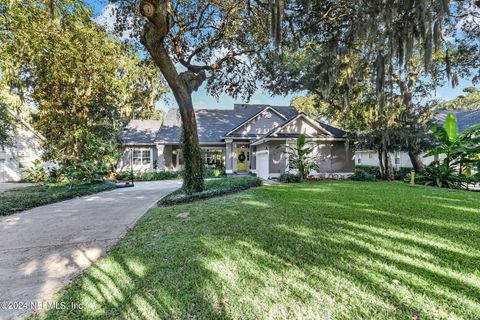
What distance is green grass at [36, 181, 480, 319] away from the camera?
8.00 ft

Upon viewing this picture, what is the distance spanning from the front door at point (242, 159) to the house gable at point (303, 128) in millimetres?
5686

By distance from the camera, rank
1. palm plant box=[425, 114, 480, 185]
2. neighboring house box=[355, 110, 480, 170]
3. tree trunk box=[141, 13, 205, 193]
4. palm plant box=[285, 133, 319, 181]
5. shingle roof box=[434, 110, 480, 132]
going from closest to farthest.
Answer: tree trunk box=[141, 13, 205, 193], palm plant box=[425, 114, 480, 185], palm plant box=[285, 133, 319, 181], shingle roof box=[434, 110, 480, 132], neighboring house box=[355, 110, 480, 170]

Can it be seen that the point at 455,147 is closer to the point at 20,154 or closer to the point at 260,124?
the point at 260,124

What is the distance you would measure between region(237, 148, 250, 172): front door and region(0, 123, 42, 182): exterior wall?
639 inches

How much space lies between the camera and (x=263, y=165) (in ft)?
52.4

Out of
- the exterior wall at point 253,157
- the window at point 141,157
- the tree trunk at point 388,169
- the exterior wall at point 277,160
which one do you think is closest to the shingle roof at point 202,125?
the window at point 141,157

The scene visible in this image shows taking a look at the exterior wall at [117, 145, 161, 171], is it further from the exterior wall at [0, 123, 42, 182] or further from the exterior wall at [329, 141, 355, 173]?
the exterior wall at [329, 141, 355, 173]

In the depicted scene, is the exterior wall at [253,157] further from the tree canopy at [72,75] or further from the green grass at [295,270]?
the green grass at [295,270]

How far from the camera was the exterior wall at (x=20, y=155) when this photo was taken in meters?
18.7

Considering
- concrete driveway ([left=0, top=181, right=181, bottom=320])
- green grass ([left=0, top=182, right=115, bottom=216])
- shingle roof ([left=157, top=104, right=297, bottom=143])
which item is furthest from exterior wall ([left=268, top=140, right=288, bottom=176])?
green grass ([left=0, top=182, right=115, bottom=216])

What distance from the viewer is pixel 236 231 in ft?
15.0

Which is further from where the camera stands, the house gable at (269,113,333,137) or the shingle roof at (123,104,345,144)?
the shingle roof at (123,104,345,144)

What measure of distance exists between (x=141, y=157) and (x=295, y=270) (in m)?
21.6

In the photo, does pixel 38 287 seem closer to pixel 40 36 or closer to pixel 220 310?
pixel 220 310
